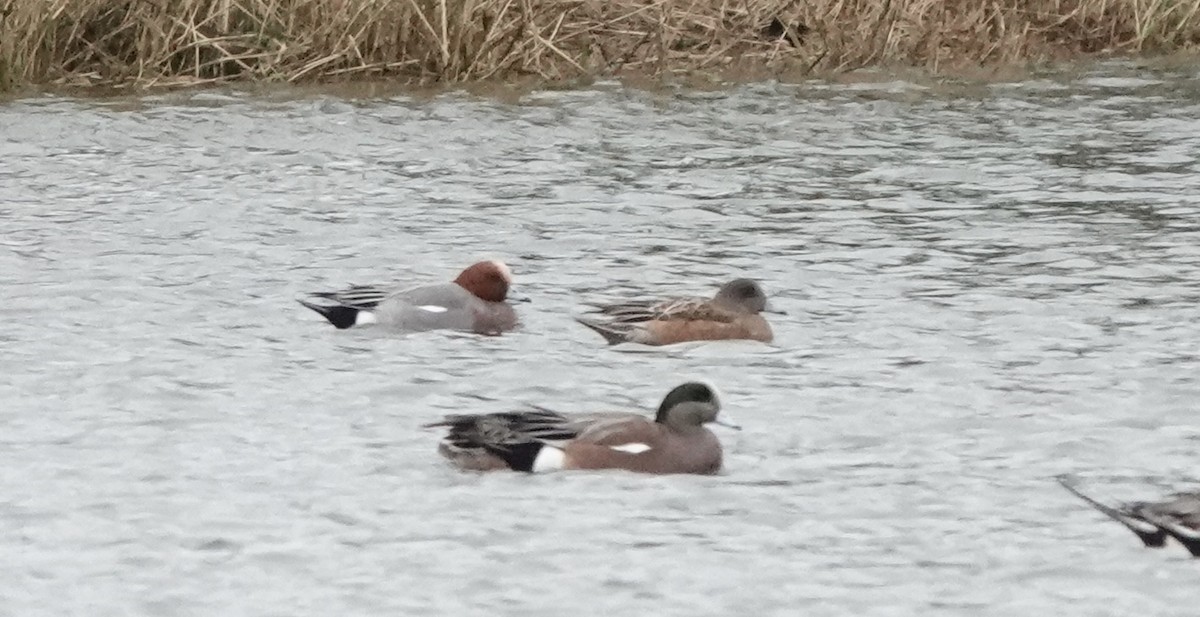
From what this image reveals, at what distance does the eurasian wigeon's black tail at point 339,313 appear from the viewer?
1080 centimetres

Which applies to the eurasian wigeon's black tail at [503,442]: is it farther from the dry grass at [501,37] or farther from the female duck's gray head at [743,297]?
the dry grass at [501,37]

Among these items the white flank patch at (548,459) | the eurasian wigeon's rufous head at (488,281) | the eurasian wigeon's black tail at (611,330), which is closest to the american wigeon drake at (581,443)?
the white flank patch at (548,459)

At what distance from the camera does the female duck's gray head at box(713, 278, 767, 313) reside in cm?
1066

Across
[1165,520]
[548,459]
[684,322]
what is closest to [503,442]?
[548,459]

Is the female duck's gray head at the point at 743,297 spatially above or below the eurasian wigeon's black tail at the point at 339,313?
above

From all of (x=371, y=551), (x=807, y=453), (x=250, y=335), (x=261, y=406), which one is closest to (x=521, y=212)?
(x=250, y=335)

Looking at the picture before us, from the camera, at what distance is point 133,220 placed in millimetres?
14258

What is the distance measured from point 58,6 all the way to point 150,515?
1257 cm

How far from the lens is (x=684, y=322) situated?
34.7 feet

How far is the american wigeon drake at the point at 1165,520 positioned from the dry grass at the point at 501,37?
13.2 m

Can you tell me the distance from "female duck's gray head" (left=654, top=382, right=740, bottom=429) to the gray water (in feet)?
0.64

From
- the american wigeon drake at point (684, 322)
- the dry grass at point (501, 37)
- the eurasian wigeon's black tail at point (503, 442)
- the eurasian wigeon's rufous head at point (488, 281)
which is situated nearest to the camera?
the eurasian wigeon's black tail at point (503, 442)

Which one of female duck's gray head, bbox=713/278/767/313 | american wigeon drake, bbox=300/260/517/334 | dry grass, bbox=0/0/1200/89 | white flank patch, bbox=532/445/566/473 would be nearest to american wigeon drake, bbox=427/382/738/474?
white flank patch, bbox=532/445/566/473

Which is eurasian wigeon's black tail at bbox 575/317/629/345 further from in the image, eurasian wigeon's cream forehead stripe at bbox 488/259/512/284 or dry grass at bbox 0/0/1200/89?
dry grass at bbox 0/0/1200/89
